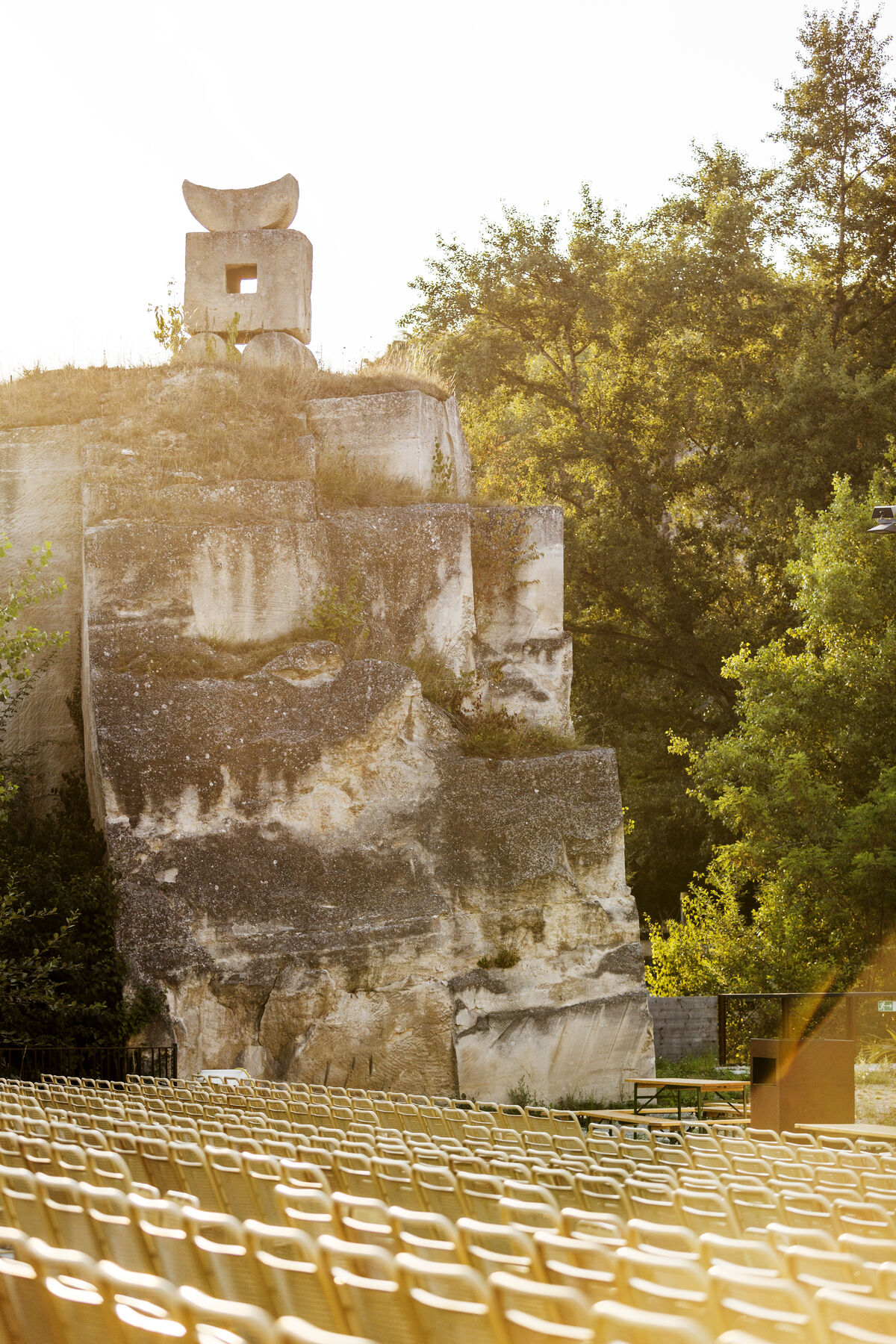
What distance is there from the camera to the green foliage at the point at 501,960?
17094 mm

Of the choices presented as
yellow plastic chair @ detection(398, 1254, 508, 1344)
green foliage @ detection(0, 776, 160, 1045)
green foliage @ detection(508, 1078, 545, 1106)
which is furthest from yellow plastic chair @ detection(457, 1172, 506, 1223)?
green foliage @ detection(508, 1078, 545, 1106)

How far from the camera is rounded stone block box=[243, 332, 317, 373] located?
23.2m

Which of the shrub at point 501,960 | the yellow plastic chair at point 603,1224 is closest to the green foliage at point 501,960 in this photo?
the shrub at point 501,960

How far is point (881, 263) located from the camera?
29.0 metres

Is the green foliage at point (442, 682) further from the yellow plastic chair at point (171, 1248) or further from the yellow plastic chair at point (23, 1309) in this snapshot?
the yellow plastic chair at point (23, 1309)

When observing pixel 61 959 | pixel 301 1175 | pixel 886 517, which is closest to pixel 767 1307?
pixel 301 1175

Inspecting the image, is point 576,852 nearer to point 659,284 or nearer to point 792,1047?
point 792,1047

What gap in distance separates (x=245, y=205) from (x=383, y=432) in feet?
21.3

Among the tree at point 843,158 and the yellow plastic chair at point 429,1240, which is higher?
the tree at point 843,158

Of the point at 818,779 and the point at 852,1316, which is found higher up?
the point at 852,1316

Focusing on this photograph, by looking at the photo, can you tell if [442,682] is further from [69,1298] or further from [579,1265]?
[69,1298]

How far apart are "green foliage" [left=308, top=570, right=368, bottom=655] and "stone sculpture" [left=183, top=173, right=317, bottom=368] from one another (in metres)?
6.81

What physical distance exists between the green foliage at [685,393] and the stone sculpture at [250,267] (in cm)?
554

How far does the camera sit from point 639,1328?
251 centimetres
